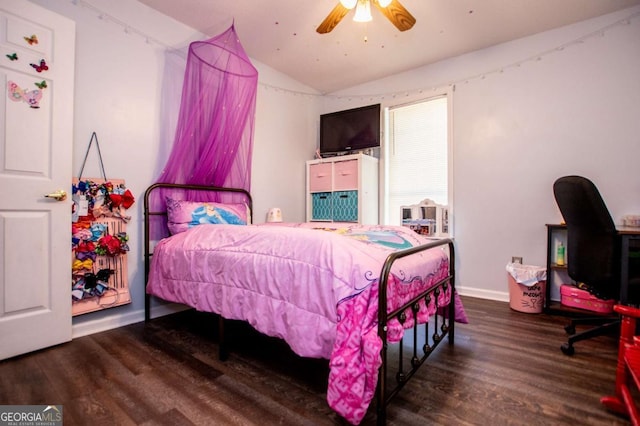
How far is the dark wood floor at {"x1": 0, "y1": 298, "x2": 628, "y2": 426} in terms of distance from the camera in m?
1.35

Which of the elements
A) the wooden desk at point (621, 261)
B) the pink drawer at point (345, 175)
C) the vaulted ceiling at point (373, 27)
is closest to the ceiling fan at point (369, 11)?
the vaulted ceiling at point (373, 27)

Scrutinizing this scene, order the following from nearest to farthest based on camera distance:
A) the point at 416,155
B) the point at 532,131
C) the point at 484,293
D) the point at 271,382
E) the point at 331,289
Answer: the point at 331,289 < the point at 271,382 < the point at 532,131 < the point at 484,293 < the point at 416,155

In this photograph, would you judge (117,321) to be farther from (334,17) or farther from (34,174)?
(334,17)

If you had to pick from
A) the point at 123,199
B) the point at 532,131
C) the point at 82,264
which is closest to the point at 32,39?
the point at 123,199

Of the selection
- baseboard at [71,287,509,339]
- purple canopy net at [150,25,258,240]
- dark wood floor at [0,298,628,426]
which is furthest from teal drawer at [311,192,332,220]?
dark wood floor at [0,298,628,426]

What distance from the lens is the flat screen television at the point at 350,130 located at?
3.86 metres

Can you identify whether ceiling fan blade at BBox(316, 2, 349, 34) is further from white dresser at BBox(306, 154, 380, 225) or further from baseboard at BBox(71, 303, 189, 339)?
baseboard at BBox(71, 303, 189, 339)

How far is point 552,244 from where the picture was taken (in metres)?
2.91

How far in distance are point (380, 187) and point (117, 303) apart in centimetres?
303

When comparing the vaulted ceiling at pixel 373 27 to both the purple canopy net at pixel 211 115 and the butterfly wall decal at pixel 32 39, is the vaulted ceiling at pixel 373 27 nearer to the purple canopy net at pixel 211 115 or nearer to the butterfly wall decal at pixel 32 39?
the purple canopy net at pixel 211 115

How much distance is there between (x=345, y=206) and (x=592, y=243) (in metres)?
2.33

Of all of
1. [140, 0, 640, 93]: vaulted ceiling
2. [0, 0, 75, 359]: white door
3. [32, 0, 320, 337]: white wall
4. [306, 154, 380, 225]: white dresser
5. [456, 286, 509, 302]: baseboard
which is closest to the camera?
[0, 0, 75, 359]: white door

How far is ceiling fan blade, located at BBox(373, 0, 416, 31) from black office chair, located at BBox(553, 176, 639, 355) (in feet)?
5.03

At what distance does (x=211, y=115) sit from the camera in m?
2.71
